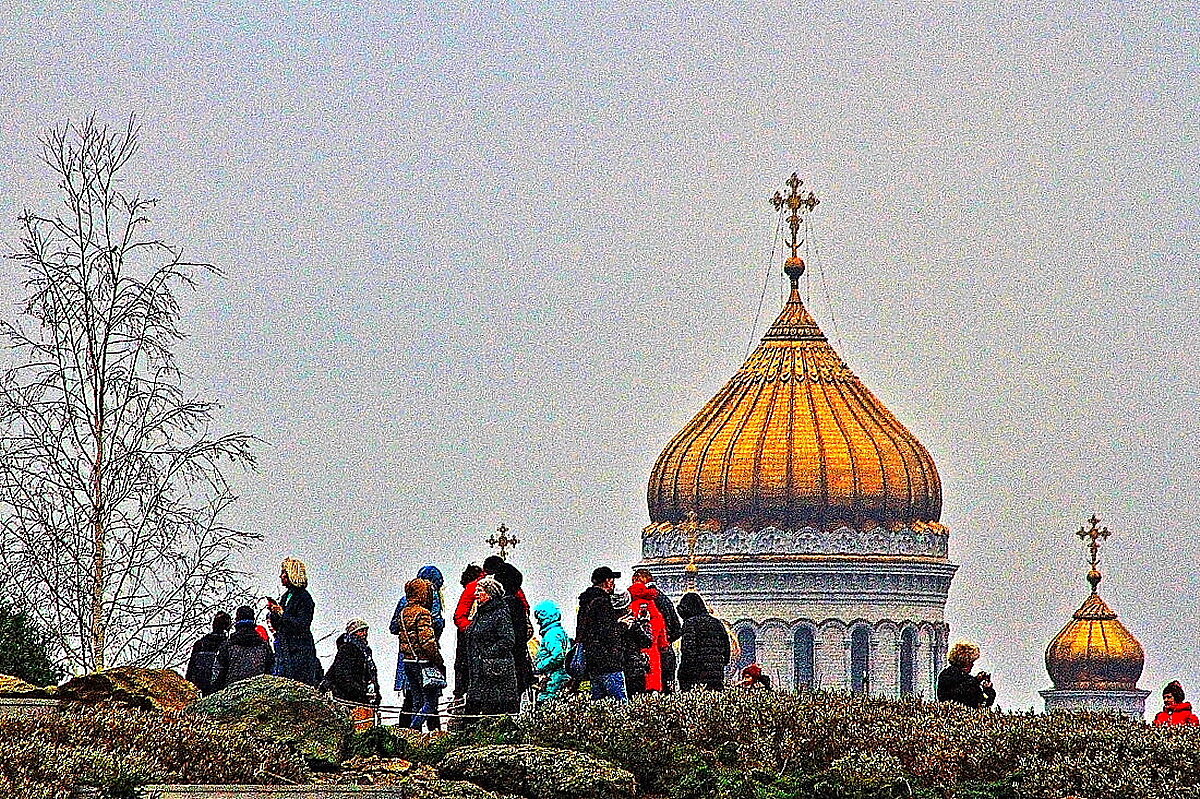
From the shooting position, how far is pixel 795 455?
143m

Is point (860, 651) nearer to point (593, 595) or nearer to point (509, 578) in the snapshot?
point (593, 595)

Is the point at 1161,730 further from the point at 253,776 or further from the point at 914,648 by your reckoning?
the point at 914,648

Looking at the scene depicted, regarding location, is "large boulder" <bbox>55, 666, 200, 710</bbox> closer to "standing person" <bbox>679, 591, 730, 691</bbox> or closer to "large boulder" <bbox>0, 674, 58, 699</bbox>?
"large boulder" <bbox>0, 674, 58, 699</bbox>

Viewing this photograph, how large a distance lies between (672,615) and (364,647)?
9.55ft

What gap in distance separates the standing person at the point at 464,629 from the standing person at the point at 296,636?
85 centimetres

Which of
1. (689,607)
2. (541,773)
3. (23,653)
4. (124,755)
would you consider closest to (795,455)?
(23,653)

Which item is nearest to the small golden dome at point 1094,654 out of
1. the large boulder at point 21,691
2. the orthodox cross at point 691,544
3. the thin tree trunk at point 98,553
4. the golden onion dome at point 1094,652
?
the golden onion dome at point 1094,652

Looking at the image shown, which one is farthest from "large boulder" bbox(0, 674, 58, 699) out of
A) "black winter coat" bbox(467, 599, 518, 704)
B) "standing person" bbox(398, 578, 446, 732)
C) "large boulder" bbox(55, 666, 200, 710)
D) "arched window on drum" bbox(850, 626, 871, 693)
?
"arched window on drum" bbox(850, 626, 871, 693)

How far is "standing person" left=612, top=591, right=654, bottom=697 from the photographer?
3050 centimetres

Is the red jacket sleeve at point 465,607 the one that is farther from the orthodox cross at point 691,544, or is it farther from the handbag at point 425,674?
the orthodox cross at point 691,544

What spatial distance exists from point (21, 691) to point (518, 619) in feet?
13.9

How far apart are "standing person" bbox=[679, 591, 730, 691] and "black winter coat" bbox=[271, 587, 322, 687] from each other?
3.39m

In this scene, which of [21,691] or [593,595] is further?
[593,595]

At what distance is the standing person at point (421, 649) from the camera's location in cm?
2992
